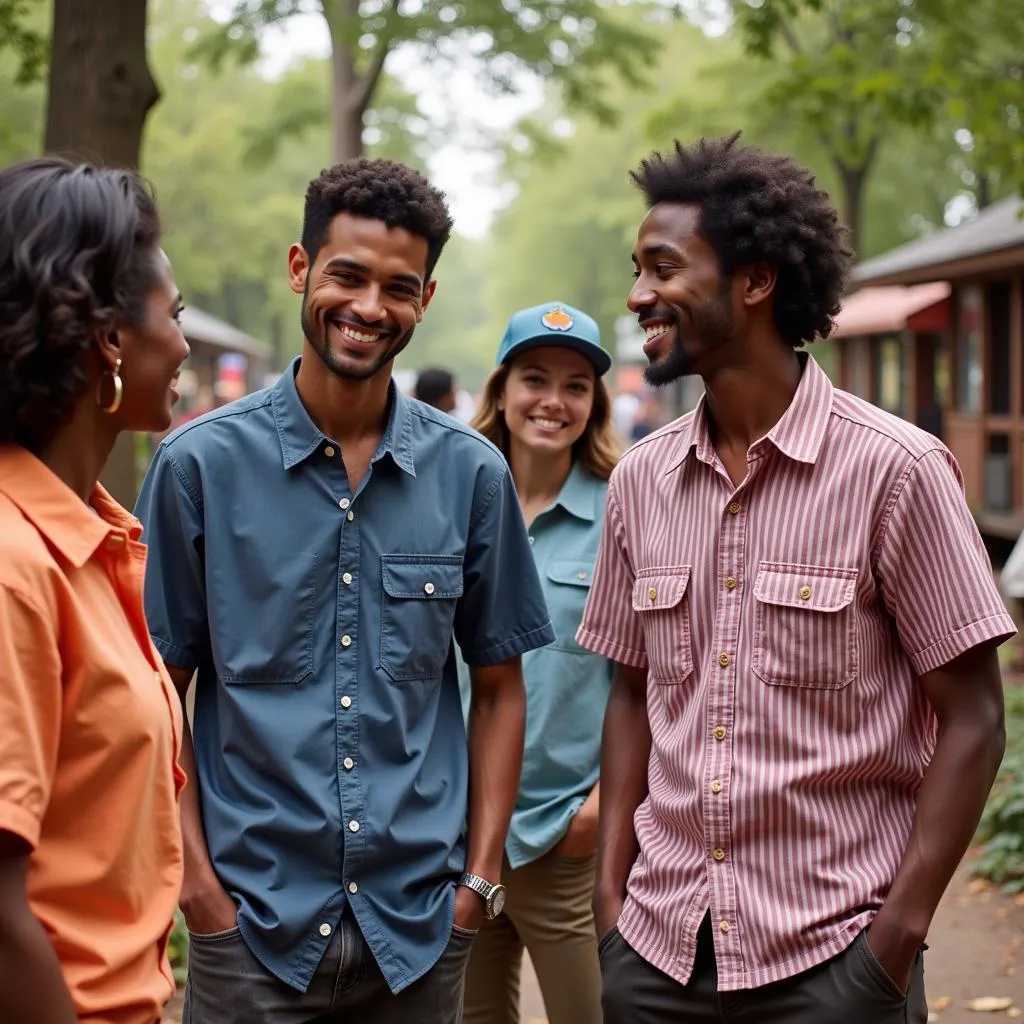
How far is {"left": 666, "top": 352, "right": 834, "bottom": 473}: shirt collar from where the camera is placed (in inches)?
115

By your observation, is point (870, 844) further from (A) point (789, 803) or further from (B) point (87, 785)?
(B) point (87, 785)

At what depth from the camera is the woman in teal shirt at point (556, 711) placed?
4148 millimetres

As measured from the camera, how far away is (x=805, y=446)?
2916mm

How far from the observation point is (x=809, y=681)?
2.80m

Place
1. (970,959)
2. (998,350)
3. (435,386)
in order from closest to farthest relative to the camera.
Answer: (970,959), (435,386), (998,350)

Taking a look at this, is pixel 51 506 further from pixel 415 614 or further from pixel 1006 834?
pixel 1006 834

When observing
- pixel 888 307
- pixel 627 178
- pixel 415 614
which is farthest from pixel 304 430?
pixel 888 307

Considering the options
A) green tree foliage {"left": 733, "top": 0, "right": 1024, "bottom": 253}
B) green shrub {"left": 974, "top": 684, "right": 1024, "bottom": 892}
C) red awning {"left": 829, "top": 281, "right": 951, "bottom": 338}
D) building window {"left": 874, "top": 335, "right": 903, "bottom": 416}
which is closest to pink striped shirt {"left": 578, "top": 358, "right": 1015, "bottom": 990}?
green shrub {"left": 974, "top": 684, "right": 1024, "bottom": 892}

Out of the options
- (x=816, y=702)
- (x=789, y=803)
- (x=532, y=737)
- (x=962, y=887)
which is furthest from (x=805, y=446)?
(x=962, y=887)

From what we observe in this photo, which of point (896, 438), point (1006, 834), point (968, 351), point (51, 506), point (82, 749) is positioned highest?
point (968, 351)

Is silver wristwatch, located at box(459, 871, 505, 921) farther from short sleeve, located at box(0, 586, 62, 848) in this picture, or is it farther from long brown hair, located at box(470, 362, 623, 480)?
long brown hair, located at box(470, 362, 623, 480)

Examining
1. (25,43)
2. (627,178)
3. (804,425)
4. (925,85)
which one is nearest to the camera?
(804,425)

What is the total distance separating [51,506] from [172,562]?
1077 millimetres

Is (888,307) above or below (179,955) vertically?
above
